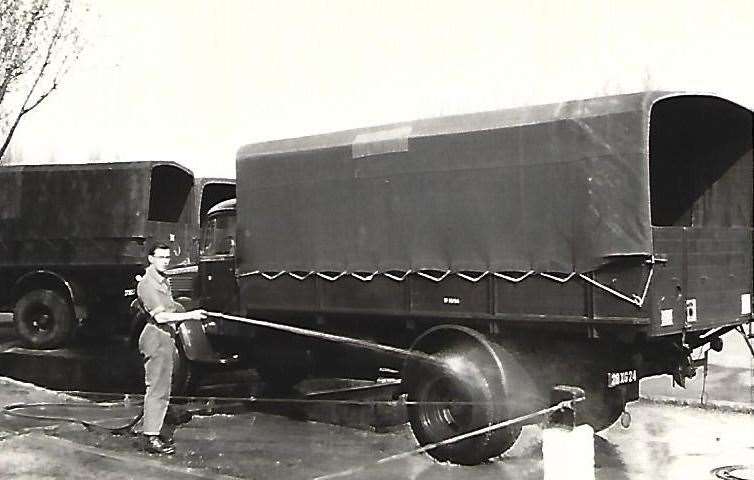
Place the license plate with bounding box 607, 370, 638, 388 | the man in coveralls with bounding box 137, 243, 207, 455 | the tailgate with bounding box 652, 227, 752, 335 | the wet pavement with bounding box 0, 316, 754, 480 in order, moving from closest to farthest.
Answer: the tailgate with bounding box 652, 227, 752, 335, the wet pavement with bounding box 0, 316, 754, 480, the license plate with bounding box 607, 370, 638, 388, the man in coveralls with bounding box 137, 243, 207, 455

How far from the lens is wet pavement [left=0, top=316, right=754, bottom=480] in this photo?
765 cm

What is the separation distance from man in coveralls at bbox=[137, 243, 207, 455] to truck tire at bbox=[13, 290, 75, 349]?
835cm

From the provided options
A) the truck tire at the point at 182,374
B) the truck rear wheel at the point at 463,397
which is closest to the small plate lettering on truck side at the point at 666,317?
the truck rear wheel at the point at 463,397

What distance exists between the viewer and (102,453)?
7746 millimetres

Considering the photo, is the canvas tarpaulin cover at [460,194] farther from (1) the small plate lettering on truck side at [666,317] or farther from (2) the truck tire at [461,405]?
(2) the truck tire at [461,405]

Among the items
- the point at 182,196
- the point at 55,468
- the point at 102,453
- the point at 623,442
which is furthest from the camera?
the point at 182,196

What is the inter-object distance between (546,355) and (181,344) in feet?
16.6

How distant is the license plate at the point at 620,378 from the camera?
25.6 ft

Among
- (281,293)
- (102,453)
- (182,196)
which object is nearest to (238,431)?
(281,293)

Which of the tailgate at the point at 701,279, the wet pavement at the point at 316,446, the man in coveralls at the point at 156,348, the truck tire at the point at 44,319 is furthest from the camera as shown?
the truck tire at the point at 44,319

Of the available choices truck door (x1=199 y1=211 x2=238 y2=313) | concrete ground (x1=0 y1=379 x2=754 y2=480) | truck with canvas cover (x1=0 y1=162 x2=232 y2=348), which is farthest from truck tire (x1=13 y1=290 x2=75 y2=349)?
truck door (x1=199 y1=211 x2=238 y2=313)

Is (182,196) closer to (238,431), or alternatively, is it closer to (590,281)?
(238,431)

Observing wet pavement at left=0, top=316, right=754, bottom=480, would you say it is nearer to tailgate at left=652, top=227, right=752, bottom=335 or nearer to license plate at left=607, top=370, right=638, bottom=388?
license plate at left=607, top=370, right=638, bottom=388

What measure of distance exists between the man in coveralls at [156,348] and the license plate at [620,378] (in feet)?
12.3
